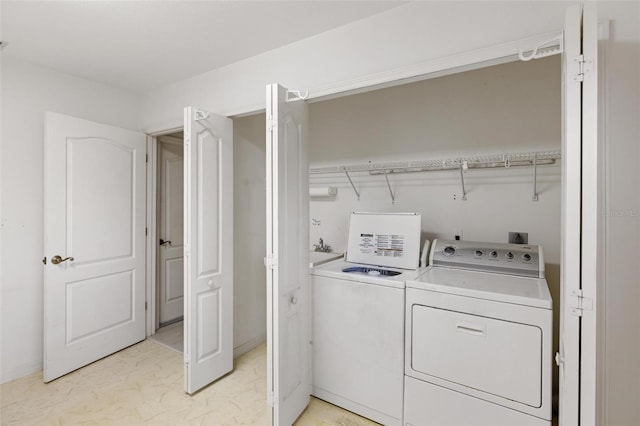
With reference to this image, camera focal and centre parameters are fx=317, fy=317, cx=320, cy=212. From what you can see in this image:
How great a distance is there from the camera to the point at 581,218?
944 millimetres

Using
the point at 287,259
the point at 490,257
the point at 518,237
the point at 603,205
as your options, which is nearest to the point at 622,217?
the point at 603,205

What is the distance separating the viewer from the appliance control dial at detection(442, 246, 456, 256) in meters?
2.18

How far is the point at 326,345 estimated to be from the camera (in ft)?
7.00

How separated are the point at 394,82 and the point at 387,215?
991 mm

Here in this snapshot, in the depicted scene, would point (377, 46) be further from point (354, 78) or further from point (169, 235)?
point (169, 235)

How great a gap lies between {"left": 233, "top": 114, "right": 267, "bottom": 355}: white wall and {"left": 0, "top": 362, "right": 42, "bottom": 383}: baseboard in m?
1.54

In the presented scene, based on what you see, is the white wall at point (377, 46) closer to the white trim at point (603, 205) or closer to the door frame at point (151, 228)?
the white trim at point (603, 205)

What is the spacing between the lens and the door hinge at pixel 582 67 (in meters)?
0.95

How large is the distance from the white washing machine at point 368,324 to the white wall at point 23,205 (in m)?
2.19

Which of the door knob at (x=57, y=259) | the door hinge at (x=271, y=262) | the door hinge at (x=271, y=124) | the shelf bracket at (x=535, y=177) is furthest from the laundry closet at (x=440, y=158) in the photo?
the door knob at (x=57, y=259)

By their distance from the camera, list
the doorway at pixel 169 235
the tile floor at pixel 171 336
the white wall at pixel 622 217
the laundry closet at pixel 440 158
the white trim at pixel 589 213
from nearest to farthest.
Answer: the white trim at pixel 589 213 → the white wall at pixel 622 217 → the laundry closet at pixel 440 158 → the tile floor at pixel 171 336 → the doorway at pixel 169 235

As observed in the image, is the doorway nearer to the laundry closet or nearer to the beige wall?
the laundry closet

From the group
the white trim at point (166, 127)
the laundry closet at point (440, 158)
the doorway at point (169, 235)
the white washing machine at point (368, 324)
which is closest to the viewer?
the white washing machine at point (368, 324)

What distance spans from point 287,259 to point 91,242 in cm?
192
